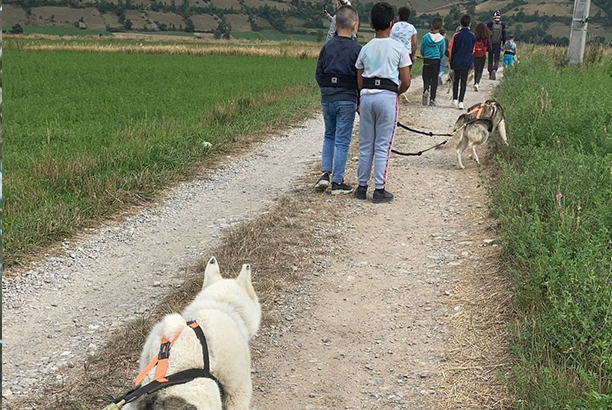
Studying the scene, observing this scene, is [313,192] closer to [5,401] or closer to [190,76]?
[5,401]

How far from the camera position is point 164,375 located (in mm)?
2361

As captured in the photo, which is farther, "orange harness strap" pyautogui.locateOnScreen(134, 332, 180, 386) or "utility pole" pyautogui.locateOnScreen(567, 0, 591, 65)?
"utility pole" pyautogui.locateOnScreen(567, 0, 591, 65)

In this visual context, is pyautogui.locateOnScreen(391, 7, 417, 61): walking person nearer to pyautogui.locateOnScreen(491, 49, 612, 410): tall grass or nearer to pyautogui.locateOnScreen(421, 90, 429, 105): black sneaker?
pyautogui.locateOnScreen(421, 90, 429, 105): black sneaker

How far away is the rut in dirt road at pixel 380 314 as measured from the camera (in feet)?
11.9

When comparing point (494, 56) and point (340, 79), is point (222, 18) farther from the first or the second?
point (340, 79)

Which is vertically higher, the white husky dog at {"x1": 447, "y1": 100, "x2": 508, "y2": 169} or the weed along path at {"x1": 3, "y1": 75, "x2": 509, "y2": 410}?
the white husky dog at {"x1": 447, "y1": 100, "x2": 508, "y2": 169}

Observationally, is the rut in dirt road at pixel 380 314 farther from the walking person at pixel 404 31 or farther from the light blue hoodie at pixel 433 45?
the light blue hoodie at pixel 433 45

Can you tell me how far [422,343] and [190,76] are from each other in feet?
71.5

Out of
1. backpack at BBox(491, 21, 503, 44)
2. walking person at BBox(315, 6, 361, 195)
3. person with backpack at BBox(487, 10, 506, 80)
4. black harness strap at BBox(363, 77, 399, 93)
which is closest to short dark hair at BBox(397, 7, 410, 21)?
walking person at BBox(315, 6, 361, 195)

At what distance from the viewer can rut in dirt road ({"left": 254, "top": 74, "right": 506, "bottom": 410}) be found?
3.62m

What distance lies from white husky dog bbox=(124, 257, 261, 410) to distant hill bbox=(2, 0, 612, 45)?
82.1 m

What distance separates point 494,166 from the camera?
8.76 m

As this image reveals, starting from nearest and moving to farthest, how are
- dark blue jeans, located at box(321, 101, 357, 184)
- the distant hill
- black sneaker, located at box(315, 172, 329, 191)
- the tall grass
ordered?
1. the tall grass
2. dark blue jeans, located at box(321, 101, 357, 184)
3. black sneaker, located at box(315, 172, 329, 191)
4. the distant hill

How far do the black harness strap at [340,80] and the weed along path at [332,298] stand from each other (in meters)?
1.48
